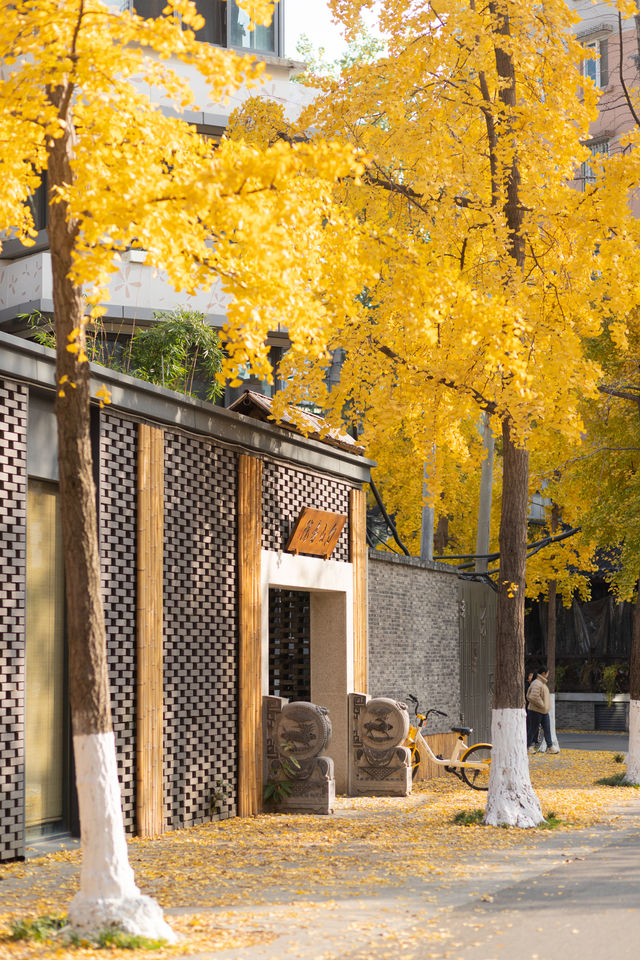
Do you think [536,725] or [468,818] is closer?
[468,818]

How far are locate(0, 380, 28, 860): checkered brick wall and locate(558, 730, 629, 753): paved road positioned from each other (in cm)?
1677

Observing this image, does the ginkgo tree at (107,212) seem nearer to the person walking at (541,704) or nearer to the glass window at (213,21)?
the glass window at (213,21)

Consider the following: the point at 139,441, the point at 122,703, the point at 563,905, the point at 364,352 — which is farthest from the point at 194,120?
the point at 563,905

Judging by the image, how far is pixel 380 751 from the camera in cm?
1527

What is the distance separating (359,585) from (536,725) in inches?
336

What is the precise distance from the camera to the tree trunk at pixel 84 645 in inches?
275

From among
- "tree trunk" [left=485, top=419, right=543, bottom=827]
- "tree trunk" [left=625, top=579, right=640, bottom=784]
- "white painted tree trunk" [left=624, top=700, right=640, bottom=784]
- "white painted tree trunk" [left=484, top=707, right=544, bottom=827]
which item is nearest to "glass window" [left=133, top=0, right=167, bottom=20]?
"tree trunk" [left=485, top=419, right=543, bottom=827]

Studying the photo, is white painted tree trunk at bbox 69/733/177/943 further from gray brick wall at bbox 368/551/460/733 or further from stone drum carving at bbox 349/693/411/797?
gray brick wall at bbox 368/551/460/733

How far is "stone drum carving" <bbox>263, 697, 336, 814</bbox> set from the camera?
13.3m

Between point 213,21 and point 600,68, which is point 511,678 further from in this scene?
point 600,68

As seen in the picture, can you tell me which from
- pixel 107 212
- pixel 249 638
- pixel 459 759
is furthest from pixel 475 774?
pixel 107 212

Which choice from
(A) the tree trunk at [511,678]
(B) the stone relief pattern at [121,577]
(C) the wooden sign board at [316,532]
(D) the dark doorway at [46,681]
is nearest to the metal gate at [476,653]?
(C) the wooden sign board at [316,532]

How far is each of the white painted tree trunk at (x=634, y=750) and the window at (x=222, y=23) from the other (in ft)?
40.5

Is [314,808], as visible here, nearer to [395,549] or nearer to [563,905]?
[563,905]
